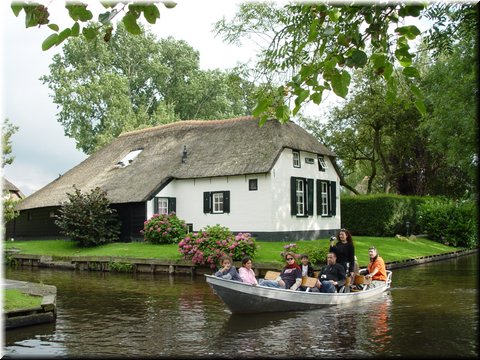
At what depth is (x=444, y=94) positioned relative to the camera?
20.8 m

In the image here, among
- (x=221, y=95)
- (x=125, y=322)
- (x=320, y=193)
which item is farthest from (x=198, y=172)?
(x=221, y=95)

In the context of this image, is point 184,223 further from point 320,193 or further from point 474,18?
point 474,18

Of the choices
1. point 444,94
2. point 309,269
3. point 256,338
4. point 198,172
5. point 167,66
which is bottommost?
point 256,338

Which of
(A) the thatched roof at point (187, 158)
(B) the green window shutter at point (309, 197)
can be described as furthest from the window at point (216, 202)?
(B) the green window shutter at point (309, 197)

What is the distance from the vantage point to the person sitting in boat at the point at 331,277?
13328mm

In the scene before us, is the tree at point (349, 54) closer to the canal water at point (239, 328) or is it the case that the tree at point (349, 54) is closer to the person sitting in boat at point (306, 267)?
the canal water at point (239, 328)

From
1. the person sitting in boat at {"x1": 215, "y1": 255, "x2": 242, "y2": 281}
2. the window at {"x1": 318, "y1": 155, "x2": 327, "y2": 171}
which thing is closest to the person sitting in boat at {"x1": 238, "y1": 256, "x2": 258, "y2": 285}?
the person sitting in boat at {"x1": 215, "y1": 255, "x2": 242, "y2": 281}

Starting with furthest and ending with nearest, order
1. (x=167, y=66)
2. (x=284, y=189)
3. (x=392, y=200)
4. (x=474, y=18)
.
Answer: (x=167, y=66), (x=392, y=200), (x=284, y=189), (x=474, y=18)

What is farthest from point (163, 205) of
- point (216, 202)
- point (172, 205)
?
point (216, 202)

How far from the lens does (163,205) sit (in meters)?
29.6

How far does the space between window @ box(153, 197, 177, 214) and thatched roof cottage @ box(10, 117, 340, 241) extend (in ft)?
0.18

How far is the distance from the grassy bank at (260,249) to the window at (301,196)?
5.70ft

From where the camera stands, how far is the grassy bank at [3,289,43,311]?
11.1 metres

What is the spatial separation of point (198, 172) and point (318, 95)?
2417 centimetres
